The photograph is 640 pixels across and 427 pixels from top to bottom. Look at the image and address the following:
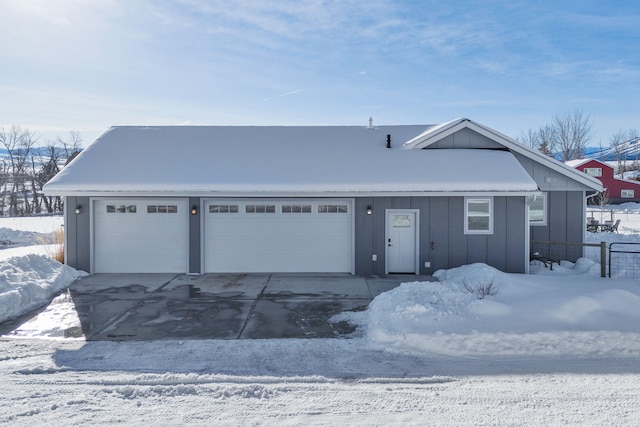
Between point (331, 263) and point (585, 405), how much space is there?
332 inches

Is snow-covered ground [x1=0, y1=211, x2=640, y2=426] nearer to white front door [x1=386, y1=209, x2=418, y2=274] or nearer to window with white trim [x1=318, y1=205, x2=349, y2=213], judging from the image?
white front door [x1=386, y1=209, x2=418, y2=274]

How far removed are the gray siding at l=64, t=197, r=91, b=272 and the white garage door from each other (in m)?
0.20

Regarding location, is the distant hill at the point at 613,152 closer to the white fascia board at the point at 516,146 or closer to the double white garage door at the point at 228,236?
the white fascia board at the point at 516,146

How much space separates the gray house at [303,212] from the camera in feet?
40.7

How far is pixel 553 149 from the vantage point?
59.5m

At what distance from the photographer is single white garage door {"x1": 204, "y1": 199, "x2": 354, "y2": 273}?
1287cm

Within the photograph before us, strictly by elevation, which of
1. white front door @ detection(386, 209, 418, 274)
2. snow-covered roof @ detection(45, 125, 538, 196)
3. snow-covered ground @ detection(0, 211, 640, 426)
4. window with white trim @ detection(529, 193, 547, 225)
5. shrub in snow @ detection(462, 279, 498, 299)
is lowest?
snow-covered ground @ detection(0, 211, 640, 426)

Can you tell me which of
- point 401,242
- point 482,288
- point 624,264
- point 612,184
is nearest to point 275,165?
point 401,242

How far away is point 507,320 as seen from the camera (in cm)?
764

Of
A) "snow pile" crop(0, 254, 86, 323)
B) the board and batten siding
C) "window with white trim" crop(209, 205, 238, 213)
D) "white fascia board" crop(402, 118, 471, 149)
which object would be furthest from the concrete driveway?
"white fascia board" crop(402, 118, 471, 149)

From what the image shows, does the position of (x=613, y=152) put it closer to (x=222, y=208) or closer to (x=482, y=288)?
(x=482, y=288)

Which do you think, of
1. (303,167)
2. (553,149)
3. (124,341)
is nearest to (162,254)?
(303,167)

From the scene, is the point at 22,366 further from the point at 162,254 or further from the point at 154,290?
the point at 162,254

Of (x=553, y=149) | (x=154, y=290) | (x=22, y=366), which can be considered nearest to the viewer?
(x=22, y=366)
